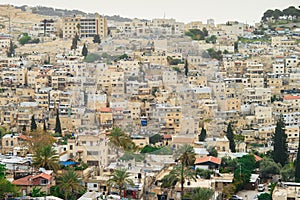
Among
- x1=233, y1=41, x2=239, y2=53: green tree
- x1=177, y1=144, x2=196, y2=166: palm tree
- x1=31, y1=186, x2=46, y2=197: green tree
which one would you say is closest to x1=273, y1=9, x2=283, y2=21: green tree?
x1=233, y1=41, x2=239, y2=53: green tree

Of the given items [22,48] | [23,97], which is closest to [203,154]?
[23,97]

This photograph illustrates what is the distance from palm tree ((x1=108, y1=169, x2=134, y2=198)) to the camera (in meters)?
20.8

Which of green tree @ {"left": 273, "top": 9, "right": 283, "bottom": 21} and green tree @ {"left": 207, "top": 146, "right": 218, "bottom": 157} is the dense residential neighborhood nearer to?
green tree @ {"left": 207, "top": 146, "right": 218, "bottom": 157}

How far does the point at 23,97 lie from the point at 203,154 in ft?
41.2

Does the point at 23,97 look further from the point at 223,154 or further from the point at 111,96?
the point at 223,154

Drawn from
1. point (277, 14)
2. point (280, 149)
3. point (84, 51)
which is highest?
point (277, 14)

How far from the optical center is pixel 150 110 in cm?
3225

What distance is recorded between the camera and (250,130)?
31.4m

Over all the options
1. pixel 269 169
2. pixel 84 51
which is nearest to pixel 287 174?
pixel 269 169

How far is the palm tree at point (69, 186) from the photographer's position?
2052cm

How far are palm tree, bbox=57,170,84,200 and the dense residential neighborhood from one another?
0.11 feet

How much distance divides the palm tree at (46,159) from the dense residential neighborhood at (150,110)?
0.09 feet

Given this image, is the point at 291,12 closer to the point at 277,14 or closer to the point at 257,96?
the point at 277,14

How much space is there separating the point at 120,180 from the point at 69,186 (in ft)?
3.88
